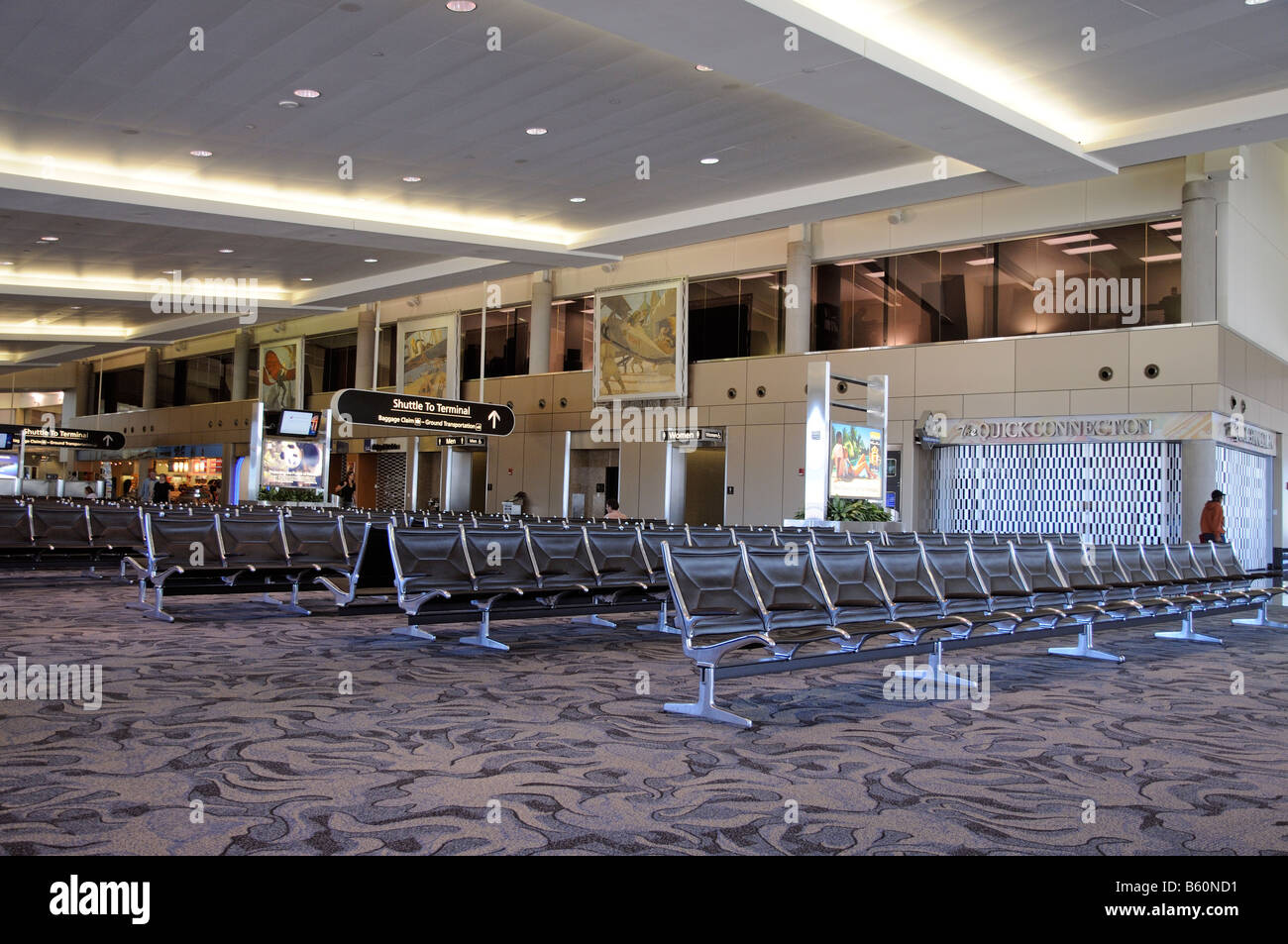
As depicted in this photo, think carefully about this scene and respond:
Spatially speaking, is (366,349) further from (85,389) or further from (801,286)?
(85,389)

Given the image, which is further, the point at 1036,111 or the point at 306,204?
the point at 306,204

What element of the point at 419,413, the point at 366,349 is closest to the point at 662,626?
the point at 419,413

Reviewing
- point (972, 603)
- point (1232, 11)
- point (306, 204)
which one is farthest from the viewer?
point (306, 204)

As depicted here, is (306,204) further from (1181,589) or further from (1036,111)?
(1181,589)

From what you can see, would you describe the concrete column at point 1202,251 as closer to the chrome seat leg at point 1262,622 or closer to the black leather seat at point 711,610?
the chrome seat leg at point 1262,622

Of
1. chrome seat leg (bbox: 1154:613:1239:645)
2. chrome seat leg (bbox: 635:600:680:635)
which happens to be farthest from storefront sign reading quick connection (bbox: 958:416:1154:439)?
chrome seat leg (bbox: 635:600:680:635)

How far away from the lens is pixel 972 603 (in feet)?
24.9

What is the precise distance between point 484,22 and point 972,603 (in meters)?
6.78

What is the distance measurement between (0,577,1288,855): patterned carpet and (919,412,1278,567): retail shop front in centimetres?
1007

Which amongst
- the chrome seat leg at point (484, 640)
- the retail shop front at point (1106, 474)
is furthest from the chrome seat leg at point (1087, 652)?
the retail shop front at point (1106, 474)

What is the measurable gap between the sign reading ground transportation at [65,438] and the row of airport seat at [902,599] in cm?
2942

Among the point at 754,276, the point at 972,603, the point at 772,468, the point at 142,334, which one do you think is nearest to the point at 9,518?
the point at 972,603

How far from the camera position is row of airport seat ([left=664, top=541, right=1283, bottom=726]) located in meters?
5.48
